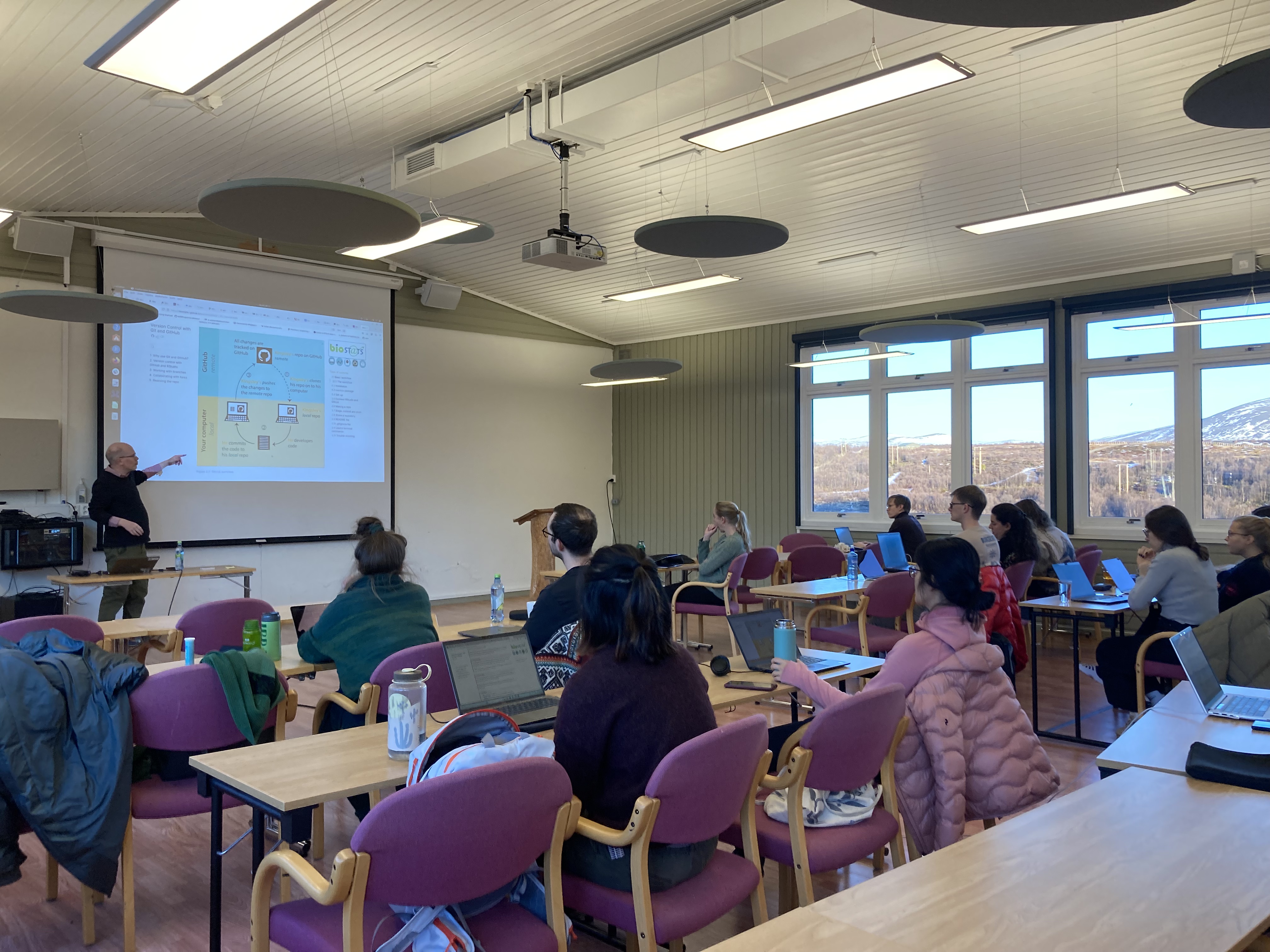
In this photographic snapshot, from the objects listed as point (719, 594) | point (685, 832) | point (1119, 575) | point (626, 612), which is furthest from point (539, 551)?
point (685, 832)

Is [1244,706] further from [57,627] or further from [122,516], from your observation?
[122,516]

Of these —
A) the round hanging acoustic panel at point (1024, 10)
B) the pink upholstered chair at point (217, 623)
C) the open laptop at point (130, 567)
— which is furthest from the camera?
the open laptop at point (130, 567)

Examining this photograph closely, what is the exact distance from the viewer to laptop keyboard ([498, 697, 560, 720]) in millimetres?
2742

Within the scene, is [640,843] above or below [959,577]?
below

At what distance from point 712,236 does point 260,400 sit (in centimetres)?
569

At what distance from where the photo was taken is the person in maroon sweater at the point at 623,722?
2.14 m

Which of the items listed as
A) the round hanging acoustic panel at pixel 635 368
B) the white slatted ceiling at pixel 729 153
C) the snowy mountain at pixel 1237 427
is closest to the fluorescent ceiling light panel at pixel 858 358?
the white slatted ceiling at pixel 729 153

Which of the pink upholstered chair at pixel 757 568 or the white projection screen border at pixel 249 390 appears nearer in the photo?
the pink upholstered chair at pixel 757 568

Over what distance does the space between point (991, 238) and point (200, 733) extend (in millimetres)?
7389

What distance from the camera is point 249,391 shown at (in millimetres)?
8594

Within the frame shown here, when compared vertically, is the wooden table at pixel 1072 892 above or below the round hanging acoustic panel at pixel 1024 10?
below

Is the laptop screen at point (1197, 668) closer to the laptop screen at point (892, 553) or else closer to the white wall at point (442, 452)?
the laptop screen at point (892, 553)

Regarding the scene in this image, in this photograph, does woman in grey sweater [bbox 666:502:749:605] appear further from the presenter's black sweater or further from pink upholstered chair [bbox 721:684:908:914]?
pink upholstered chair [bbox 721:684:908:914]

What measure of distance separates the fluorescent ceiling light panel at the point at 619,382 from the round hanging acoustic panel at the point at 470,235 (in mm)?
3679
